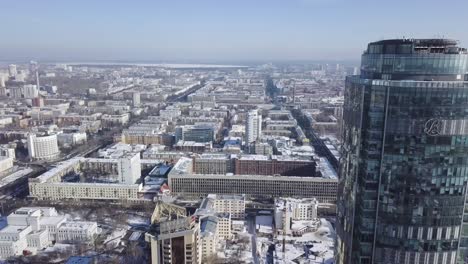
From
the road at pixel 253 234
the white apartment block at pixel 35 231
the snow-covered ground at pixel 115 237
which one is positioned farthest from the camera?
the snow-covered ground at pixel 115 237

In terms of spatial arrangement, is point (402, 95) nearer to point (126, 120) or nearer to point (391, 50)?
point (391, 50)

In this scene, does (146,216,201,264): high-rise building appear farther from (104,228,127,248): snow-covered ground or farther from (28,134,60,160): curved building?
(28,134,60,160): curved building

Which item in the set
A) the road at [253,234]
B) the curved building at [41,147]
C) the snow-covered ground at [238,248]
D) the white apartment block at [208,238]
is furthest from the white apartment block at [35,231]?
the curved building at [41,147]

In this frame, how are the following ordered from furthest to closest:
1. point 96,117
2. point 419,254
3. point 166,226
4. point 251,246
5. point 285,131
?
point 96,117
point 285,131
point 251,246
point 166,226
point 419,254

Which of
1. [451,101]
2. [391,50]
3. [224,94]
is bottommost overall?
[224,94]

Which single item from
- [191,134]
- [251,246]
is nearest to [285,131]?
[191,134]

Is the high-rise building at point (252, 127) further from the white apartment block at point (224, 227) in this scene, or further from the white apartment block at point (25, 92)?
the white apartment block at point (25, 92)
